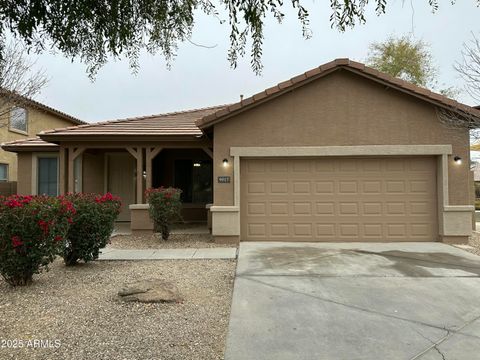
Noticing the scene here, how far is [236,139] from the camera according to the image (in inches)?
372

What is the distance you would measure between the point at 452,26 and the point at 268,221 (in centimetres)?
689

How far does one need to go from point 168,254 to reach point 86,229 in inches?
79.5

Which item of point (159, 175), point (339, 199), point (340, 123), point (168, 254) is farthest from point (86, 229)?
point (159, 175)

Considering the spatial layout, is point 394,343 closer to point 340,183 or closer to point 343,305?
point 343,305

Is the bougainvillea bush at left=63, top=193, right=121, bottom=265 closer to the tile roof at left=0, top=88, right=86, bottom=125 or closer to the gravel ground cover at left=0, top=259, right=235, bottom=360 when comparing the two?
the gravel ground cover at left=0, top=259, right=235, bottom=360

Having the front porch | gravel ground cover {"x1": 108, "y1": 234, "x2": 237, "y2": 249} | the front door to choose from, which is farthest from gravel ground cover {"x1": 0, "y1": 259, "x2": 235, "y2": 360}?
the front door

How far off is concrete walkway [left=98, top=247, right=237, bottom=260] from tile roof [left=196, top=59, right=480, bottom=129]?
3.32 m

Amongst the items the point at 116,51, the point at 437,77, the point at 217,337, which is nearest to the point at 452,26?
the point at 116,51

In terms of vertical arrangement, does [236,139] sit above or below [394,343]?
above

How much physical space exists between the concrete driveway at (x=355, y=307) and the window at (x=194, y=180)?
6.60 m

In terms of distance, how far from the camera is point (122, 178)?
46.7ft

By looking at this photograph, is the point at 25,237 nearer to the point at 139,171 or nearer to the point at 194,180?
the point at 139,171

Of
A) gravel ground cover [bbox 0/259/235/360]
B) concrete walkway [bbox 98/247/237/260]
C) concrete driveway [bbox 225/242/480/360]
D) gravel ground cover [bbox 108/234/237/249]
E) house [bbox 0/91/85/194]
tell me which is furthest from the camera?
house [bbox 0/91/85/194]

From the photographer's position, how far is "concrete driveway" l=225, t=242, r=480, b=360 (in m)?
3.58
